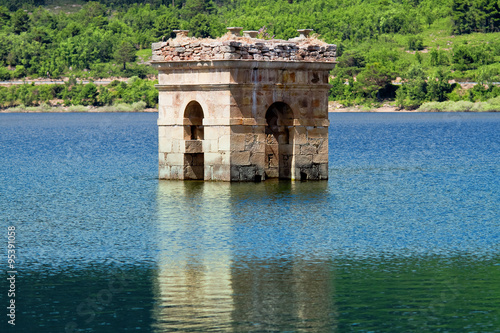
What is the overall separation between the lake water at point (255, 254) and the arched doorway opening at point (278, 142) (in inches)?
62.8

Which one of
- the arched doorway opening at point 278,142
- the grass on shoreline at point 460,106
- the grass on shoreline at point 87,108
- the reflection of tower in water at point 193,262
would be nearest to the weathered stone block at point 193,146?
the arched doorway opening at point 278,142

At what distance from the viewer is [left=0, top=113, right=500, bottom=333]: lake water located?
17.7m

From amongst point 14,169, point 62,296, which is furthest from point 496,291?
point 14,169

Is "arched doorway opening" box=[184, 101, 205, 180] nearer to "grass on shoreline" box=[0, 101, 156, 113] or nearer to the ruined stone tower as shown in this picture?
the ruined stone tower

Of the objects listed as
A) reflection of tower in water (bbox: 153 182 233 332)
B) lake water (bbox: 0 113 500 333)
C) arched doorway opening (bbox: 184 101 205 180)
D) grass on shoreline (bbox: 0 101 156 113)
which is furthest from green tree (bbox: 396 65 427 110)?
reflection of tower in water (bbox: 153 182 233 332)

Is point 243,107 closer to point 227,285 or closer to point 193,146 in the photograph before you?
point 193,146

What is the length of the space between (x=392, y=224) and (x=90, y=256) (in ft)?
30.8

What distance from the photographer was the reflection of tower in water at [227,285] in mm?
17312

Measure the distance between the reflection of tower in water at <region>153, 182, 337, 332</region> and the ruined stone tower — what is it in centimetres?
757

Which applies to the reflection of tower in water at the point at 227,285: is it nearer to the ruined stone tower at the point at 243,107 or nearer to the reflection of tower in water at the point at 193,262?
the reflection of tower in water at the point at 193,262

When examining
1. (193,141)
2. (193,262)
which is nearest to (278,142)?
(193,141)

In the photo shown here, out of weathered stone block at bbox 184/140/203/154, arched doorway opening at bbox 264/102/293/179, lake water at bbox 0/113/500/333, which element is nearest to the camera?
lake water at bbox 0/113/500/333

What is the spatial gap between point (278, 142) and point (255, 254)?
15.4 m

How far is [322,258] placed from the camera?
74.9 feet
